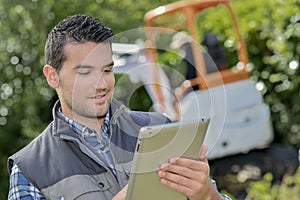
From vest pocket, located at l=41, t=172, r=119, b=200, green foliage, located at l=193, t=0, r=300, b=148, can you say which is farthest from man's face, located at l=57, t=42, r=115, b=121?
green foliage, located at l=193, t=0, r=300, b=148

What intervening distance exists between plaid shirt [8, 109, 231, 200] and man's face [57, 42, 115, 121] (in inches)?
1.8

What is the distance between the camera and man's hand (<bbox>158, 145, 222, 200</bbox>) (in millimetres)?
2359

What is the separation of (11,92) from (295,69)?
2165 millimetres

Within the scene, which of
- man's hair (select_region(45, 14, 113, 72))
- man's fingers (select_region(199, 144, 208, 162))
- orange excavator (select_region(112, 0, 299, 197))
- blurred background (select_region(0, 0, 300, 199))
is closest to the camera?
man's fingers (select_region(199, 144, 208, 162))

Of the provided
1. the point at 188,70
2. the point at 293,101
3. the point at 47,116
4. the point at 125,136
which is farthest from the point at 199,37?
the point at 125,136

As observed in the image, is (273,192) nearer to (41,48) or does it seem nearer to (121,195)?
(41,48)

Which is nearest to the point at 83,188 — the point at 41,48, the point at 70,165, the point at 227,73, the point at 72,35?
the point at 70,165

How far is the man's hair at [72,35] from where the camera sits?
8.29 feet

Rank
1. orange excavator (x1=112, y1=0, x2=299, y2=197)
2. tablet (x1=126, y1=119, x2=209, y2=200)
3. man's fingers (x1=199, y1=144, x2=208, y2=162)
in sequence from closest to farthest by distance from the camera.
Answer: tablet (x1=126, y1=119, x2=209, y2=200)
man's fingers (x1=199, y1=144, x2=208, y2=162)
orange excavator (x1=112, y1=0, x2=299, y2=197)

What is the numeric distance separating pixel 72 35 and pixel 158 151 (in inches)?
17.5

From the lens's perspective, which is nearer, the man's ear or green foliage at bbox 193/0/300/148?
the man's ear

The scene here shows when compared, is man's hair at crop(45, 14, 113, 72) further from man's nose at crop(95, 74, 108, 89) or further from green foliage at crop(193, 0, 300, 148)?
green foliage at crop(193, 0, 300, 148)

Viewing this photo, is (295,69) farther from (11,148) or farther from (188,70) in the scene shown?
(11,148)

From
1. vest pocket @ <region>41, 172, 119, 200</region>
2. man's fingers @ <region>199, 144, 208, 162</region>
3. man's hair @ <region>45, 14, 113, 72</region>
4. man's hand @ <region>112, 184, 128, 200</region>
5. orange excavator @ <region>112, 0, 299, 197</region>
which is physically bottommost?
orange excavator @ <region>112, 0, 299, 197</region>
